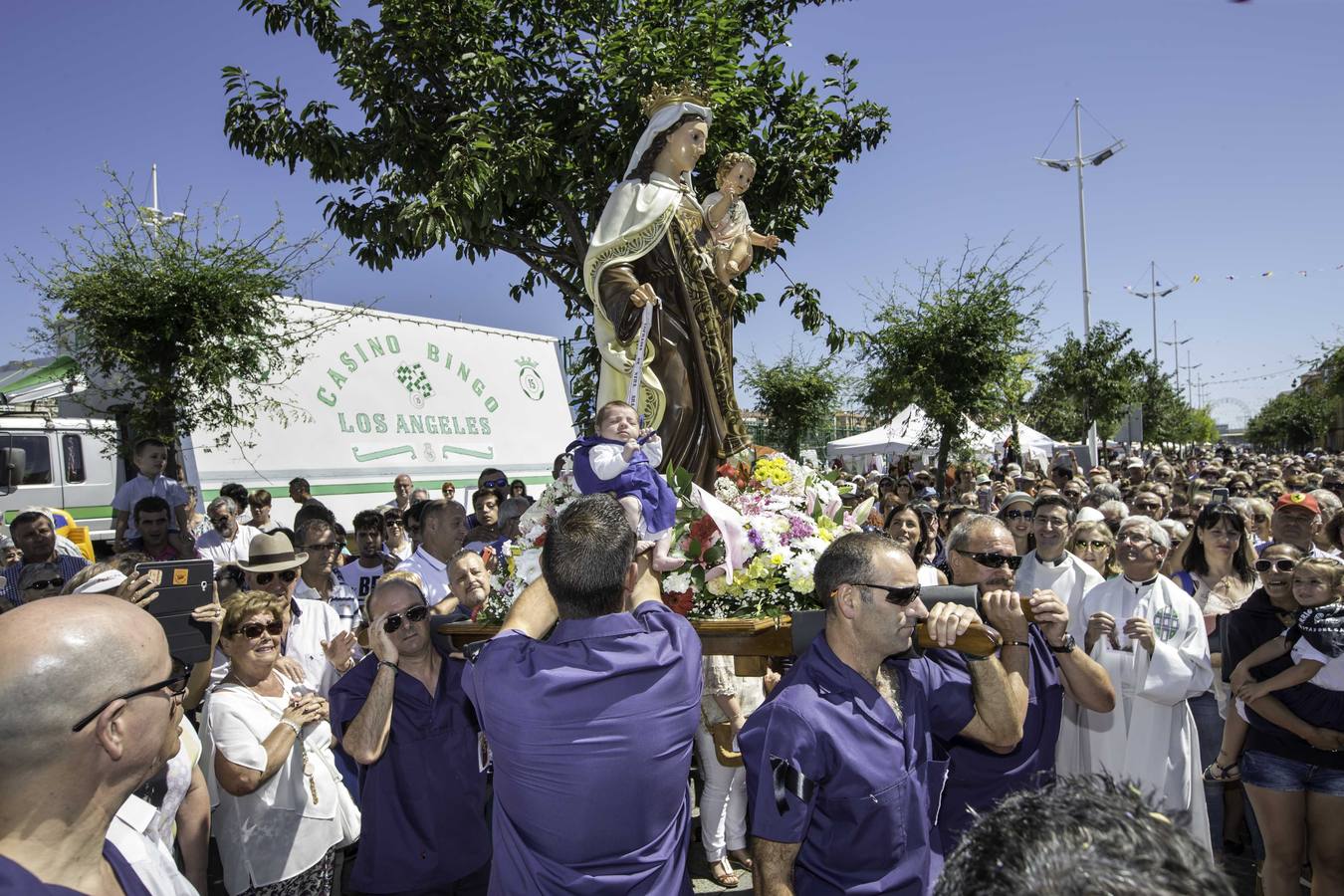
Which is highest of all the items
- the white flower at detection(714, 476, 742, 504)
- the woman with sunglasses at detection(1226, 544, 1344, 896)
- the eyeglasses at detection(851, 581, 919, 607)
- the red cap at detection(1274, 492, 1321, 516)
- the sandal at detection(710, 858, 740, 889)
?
the white flower at detection(714, 476, 742, 504)

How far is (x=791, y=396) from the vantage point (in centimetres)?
2303

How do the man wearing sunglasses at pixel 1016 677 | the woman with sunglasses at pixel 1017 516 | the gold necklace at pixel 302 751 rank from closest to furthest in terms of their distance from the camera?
1. the man wearing sunglasses at pixel 1016 677
2. the gold necklace at pixel 302 751
3. the woman with sunglasses at pixel 1017 516

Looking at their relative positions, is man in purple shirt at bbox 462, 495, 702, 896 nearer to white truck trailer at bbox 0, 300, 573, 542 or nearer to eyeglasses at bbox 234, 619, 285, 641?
eyeglasses at bbox 234, 619, 285, 641

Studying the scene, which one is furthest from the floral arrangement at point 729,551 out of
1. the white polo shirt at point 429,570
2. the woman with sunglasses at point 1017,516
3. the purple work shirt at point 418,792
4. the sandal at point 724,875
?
the woman with sunglasses at point 1017,516

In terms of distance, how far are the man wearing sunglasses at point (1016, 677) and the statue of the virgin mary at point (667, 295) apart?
6.75ft

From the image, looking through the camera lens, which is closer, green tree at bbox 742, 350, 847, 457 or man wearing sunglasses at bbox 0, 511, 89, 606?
man wearing sunglasses at bbox 0, 511, 89, 606


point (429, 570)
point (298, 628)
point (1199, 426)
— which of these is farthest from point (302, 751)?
point (1199, 426)

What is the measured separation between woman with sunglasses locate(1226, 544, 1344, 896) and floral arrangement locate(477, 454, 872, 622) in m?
Answer: 2.01

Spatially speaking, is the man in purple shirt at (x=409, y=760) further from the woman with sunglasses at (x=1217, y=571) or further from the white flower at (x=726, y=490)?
the woman with sunglasses at (x=1217, y=571)

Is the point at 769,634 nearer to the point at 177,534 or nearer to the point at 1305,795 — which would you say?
the point at 1305,795

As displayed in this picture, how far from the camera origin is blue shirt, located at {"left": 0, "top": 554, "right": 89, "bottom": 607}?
5660 mm

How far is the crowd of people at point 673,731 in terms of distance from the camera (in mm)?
1561

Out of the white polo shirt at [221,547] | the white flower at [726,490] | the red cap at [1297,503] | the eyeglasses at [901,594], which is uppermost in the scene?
the white flower at [726,490]

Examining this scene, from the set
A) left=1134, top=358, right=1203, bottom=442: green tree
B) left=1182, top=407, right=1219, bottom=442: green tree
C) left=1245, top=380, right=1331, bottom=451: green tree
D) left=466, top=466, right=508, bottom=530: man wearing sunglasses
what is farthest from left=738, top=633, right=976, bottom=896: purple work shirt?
left=1182, top=407, right=1219, bottom=442: green tree
